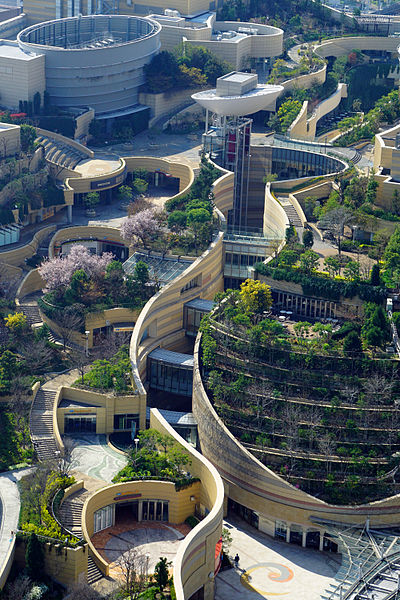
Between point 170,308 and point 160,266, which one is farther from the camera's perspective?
point 160,266

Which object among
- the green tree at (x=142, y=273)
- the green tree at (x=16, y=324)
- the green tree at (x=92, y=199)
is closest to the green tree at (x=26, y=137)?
the green tree at (x=92, y=199)

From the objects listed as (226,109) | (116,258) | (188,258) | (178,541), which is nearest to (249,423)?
(178,541)

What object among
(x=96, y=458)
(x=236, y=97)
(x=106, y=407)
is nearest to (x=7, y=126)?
(x=236, y=97)

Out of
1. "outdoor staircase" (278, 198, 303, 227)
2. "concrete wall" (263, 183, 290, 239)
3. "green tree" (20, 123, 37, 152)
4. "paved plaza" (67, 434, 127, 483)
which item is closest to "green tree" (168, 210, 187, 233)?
"concrete wall" (263, 183, 290, 239)

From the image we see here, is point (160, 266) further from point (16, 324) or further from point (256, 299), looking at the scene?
point (16, 324)

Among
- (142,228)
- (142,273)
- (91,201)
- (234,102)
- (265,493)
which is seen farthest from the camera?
(234,102)

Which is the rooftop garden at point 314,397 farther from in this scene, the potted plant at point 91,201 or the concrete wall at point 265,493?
the potted plant at point 91,201

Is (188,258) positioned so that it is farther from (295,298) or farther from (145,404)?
(145,404)
